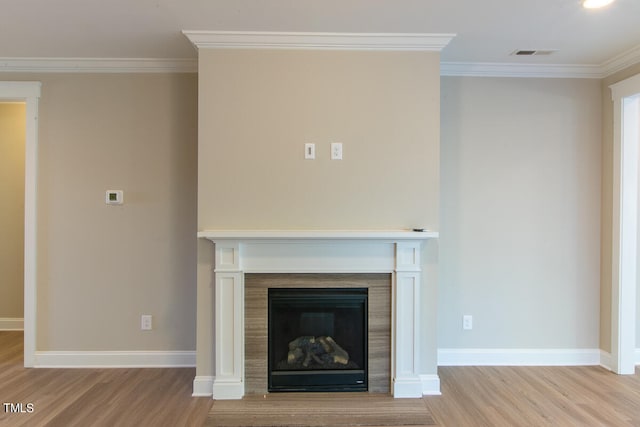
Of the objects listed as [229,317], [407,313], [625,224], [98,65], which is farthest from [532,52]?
[98,65]

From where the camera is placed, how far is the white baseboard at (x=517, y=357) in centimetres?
290

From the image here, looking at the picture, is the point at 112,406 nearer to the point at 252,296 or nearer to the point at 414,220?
the point at 252,296

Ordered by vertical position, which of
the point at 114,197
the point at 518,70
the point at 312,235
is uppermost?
the point at 518,70

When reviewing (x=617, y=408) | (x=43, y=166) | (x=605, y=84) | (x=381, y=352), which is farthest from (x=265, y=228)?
(x=605, y=84)

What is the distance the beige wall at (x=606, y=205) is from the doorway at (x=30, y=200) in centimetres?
455

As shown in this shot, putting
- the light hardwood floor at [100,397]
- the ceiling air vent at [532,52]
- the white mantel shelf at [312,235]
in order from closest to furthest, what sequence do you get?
the light hardwood floor at [100,397], the white mantel shelf at [312,235], the ceiling air vent at [532,52]

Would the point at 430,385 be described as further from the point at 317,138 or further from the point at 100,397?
the point at 100,397

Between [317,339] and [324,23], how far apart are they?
2.06m

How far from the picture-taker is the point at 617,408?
2.27m

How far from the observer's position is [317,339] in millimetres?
2467

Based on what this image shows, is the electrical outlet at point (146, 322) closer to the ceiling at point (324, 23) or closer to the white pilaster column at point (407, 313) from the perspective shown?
the white pilaster column at point (407, 313)

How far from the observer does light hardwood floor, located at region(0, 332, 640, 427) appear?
213 centimetres

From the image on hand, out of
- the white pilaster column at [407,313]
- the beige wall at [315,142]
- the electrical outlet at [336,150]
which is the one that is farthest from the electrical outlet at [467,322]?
the electrical outlet at [336,150]

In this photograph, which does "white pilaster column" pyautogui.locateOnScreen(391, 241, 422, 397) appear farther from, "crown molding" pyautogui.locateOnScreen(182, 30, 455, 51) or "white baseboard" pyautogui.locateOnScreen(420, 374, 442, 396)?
"crown molding" pyautogui.locateOnScreen(182, 30, 455, 51)
